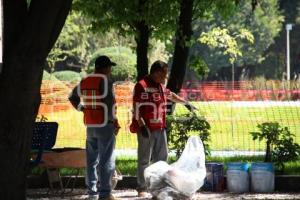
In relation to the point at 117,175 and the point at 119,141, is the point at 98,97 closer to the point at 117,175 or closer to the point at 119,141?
the point at 117,175

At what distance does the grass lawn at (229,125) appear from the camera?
14.9 meters

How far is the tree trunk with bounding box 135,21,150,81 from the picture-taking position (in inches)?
517

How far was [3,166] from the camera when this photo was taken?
7.41 m

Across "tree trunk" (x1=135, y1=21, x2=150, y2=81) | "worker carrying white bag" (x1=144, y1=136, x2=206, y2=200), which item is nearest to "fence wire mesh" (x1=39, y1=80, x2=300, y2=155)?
"tree trunk" (x1=135, y1=21, x2=150, y2=81)

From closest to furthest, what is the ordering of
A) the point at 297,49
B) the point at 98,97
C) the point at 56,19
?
the point at 56,19, the point at 98,97, the point at 297,49

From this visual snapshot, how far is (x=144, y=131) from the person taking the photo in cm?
973

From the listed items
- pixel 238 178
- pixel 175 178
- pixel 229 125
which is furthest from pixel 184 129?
pixel 229 125

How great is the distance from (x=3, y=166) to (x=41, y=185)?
3926 mm

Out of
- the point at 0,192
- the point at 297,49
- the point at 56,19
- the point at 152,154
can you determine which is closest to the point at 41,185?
the point at 152,154

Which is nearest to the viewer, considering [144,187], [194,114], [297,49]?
[144,187]

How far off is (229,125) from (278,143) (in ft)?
20.1

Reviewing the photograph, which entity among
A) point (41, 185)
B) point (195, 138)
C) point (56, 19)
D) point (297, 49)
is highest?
point (297, 49)

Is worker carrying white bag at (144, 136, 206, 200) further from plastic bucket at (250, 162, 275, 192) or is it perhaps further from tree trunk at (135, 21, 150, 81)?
tree trunk at (135, 21, 150, 81)

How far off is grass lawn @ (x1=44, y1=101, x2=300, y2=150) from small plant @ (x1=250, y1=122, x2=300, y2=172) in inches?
79.2
